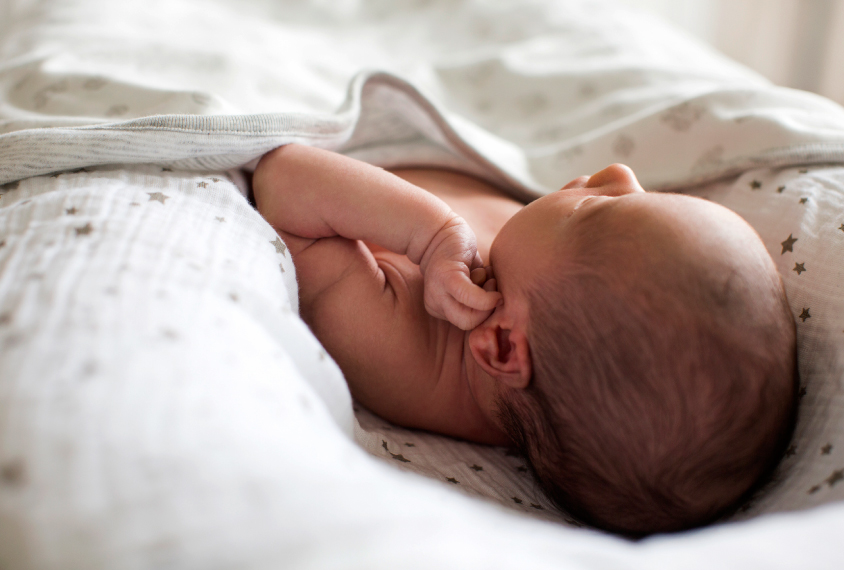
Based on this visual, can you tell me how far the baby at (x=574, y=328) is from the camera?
0.55 meters

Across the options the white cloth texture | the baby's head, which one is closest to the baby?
the baby's head

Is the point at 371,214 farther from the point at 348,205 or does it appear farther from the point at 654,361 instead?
the point at 654,361

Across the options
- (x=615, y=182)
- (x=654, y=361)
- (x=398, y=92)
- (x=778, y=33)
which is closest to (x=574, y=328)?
(x=654, y=361)

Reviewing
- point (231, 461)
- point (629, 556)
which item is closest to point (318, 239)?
point (231, 461)

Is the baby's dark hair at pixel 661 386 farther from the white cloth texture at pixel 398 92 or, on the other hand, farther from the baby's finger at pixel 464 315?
the white cloth texture at pixel 398 92

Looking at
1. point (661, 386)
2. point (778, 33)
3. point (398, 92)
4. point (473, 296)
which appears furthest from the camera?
point (778, 33)

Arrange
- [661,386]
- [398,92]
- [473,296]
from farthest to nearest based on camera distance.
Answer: [398,92], [473,296], [661,386]

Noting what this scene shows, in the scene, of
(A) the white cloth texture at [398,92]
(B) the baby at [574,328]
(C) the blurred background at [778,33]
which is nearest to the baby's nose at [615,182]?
(B) the baby at [574,328]

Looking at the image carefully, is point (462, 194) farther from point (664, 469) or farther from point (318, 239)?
point (664, 469)

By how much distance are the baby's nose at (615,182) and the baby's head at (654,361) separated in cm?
9

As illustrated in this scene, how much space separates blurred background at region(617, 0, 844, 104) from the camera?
2.24 metres

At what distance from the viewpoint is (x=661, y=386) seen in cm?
55

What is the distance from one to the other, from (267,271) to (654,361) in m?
0.40

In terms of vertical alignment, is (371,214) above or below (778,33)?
below
